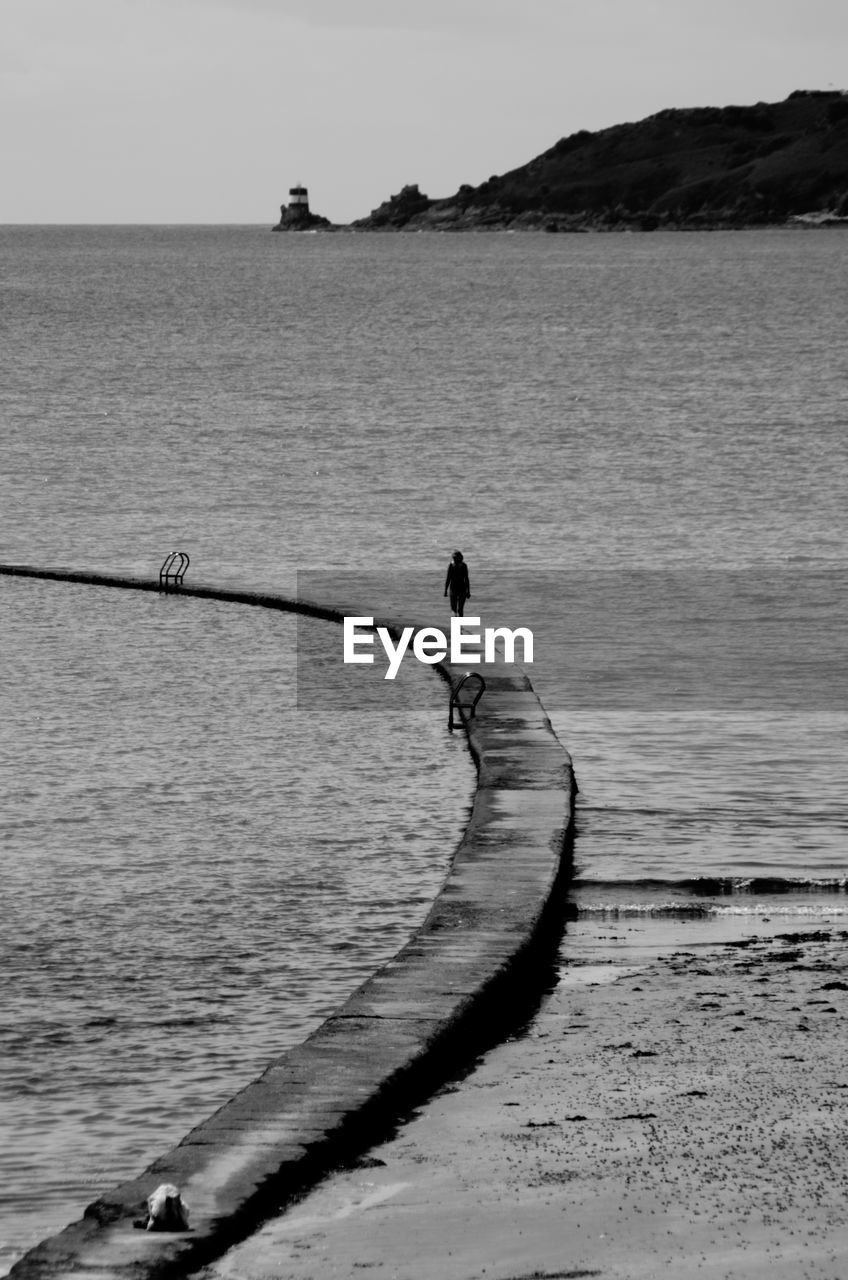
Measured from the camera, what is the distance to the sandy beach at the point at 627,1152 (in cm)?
986

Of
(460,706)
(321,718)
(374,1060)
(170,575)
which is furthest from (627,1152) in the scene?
(170,575)

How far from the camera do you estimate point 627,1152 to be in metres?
11.2

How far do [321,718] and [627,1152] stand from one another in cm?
1436

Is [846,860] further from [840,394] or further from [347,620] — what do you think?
[840,394]

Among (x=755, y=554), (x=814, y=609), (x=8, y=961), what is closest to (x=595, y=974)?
(x=8, y=961)

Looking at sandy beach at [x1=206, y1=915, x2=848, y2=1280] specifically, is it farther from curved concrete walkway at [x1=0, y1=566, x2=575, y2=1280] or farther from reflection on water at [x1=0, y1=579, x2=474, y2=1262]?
reflection on water at [x1=0, y1=579, x2=474, y2=1262]

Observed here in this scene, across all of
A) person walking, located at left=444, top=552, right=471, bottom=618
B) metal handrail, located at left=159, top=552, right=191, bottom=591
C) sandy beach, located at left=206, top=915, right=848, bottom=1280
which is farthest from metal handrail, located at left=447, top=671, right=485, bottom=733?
metal handrail, located at left=159, top=552, right=191, bottom=591

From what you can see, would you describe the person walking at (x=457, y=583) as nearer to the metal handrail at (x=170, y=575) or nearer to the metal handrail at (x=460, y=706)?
the metal handrail at (x=170, y=575)

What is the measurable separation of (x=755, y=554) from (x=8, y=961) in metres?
30.9

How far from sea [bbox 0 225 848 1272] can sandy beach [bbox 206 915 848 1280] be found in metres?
1.43

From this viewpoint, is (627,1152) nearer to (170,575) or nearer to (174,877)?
(174,877)

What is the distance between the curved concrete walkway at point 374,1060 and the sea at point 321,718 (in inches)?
19.2

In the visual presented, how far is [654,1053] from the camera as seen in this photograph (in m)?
12.9

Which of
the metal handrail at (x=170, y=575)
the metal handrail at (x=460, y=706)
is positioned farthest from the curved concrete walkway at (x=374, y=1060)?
the metal handrail at (x=170, y=575)
